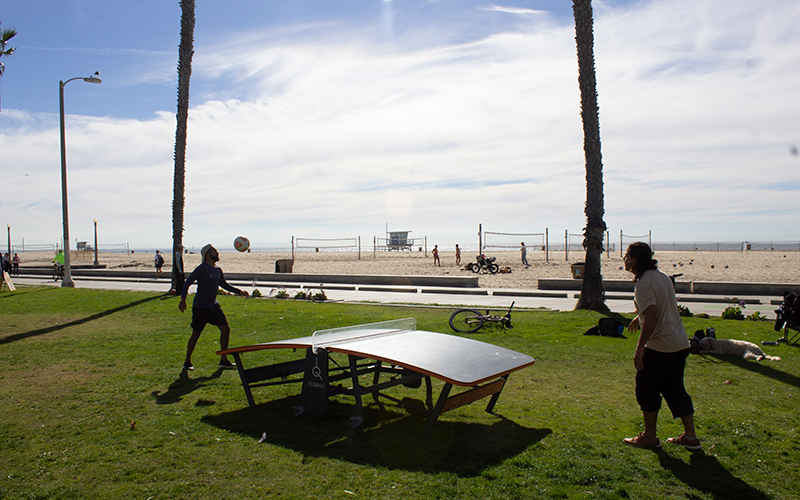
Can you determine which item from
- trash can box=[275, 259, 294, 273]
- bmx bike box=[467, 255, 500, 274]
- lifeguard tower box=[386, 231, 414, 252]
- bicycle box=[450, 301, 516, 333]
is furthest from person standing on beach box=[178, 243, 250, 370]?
lifeguard tower box=[386, 231, 414, 252]

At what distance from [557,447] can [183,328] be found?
8.29 meters

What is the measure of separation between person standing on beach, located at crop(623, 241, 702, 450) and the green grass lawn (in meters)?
0.23

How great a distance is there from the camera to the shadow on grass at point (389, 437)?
3.82 meters

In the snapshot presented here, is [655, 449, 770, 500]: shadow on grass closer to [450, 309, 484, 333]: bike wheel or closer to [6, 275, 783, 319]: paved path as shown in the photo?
[450, 309, 484, 333]: bike wheel

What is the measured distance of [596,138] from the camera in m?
12.3

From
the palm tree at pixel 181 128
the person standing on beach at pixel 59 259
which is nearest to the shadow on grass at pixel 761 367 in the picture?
the palm tree at pixel 181 128

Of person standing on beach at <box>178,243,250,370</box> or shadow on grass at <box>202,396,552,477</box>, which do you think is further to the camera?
person standing on beach at <box>178,243,250,370</box>

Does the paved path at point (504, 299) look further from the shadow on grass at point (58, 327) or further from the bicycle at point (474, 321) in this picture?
the shadow on grass at point (58, 327)

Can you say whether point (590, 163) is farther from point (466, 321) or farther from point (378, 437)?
point (378, 437)

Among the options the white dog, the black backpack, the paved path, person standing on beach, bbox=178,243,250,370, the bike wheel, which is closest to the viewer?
person standing on beach, bbox=178,243,250,370

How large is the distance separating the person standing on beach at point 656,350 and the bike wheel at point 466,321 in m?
5.48

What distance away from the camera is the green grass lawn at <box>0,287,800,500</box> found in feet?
11.1

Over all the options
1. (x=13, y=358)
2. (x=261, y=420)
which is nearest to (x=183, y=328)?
(x=13, y=358)

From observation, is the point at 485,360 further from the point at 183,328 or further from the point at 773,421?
the point at 183,328
